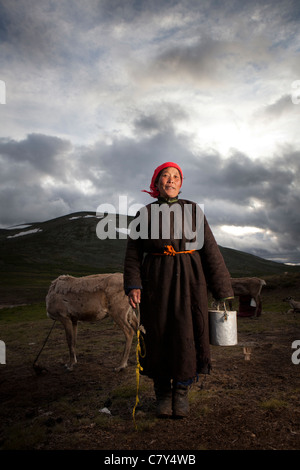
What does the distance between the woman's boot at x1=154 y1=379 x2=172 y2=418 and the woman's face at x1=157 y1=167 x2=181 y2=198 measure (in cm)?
255

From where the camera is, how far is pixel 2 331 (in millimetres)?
12180

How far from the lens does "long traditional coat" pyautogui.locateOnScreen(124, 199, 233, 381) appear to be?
3.64m

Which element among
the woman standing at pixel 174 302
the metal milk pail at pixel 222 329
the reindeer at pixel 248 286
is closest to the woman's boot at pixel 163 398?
the woman standing at pixel 174 302

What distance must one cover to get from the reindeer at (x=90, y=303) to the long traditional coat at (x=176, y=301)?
2.69 meters

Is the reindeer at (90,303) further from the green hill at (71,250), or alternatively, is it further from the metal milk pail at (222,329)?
the green hill at (71,250)

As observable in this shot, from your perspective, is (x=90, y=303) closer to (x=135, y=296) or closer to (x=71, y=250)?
(x=135, y=296)

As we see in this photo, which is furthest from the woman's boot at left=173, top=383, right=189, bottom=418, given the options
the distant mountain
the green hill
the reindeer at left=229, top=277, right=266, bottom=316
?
the distant mountain

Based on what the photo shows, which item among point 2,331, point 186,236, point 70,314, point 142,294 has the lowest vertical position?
point 2,331

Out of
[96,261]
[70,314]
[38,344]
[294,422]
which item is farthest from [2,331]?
[96,261]

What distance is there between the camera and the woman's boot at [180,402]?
370 cm

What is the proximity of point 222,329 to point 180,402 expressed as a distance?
1.08m

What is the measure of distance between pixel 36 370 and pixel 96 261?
105 m
